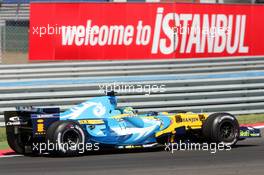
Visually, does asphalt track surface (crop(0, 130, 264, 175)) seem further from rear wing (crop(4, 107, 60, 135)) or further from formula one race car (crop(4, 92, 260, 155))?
rear wing (crop(4, 107, 60, 135))

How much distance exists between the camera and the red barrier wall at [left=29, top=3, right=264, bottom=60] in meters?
17.3

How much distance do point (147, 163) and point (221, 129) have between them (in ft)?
6.53

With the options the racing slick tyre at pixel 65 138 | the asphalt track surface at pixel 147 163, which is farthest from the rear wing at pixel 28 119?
the asphalt track surface at pixel 147 163

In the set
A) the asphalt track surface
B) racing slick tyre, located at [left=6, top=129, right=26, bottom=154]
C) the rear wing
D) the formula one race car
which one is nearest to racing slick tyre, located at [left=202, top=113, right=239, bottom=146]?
the formula one race car

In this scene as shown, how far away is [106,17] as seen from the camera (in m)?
17.7

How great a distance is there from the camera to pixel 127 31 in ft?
58.6

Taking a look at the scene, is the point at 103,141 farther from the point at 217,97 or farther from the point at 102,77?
the point at 217,97

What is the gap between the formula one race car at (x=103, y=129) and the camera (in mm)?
11219

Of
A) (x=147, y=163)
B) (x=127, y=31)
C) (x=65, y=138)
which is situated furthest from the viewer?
(x=127, y=31)

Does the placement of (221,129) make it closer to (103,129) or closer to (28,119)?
(103,129)

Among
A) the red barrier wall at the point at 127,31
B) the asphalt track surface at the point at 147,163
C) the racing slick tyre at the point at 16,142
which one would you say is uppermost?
the red barrier wall at the point at 127,31

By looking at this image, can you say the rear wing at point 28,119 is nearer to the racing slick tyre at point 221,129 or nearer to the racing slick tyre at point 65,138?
the racing slick tyre at point 65,138

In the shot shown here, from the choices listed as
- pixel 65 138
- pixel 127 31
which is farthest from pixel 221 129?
pixel 127 31

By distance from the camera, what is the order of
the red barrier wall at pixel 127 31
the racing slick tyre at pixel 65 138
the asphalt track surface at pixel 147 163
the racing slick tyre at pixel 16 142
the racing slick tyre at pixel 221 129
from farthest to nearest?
the red barrier wall at pixel 127 31 < the racing slick tyre at pixel 221 129 < the racing slick tyre at pixel 16 142 < the racing slick tyre at pixel 65 138 < the asphalt track surface at pixel 147 163
